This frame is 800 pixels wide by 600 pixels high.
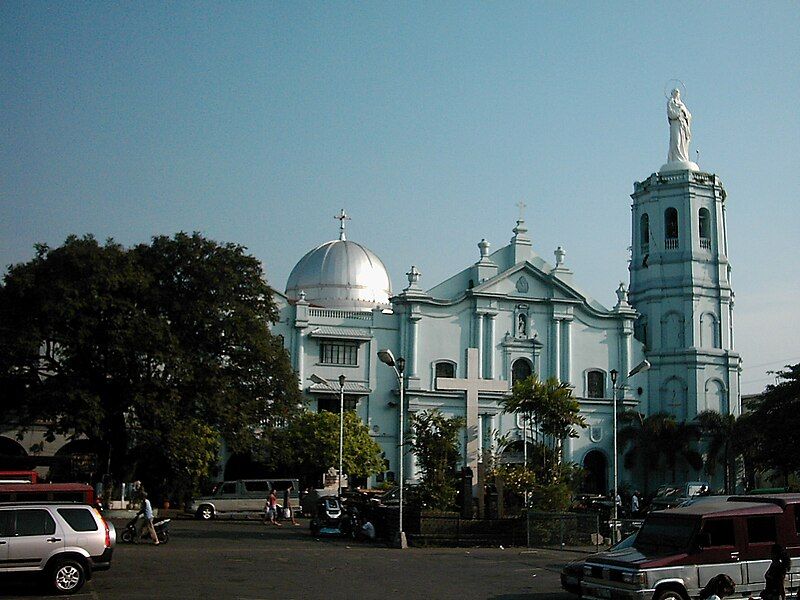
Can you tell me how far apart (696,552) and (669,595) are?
866 mm

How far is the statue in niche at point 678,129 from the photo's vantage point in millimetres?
63312

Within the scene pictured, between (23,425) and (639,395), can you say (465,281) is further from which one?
(23,425)

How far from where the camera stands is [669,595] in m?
14.8

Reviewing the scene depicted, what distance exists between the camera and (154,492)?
45.9m

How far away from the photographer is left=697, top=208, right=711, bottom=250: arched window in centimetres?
6241

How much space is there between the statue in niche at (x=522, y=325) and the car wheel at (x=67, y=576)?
43981 millimetres

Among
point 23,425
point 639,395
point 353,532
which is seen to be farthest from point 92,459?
point 639,395

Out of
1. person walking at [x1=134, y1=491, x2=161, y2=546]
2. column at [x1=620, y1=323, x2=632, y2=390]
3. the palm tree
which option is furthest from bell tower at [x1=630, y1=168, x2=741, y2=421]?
person walking at [x1=134, y1=491, x2=161, y2=546]

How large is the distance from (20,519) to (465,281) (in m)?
44.8

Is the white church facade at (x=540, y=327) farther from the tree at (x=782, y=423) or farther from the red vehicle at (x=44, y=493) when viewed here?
the red vehicle at (x=44, y=493)

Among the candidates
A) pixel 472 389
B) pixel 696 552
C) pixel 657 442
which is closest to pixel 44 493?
pixel 472 389

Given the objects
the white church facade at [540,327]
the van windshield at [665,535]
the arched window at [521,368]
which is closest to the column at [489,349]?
the white church facade at [540,327]

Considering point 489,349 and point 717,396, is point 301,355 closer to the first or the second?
point 489,349

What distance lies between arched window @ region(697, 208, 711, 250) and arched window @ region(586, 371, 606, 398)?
9805mm
